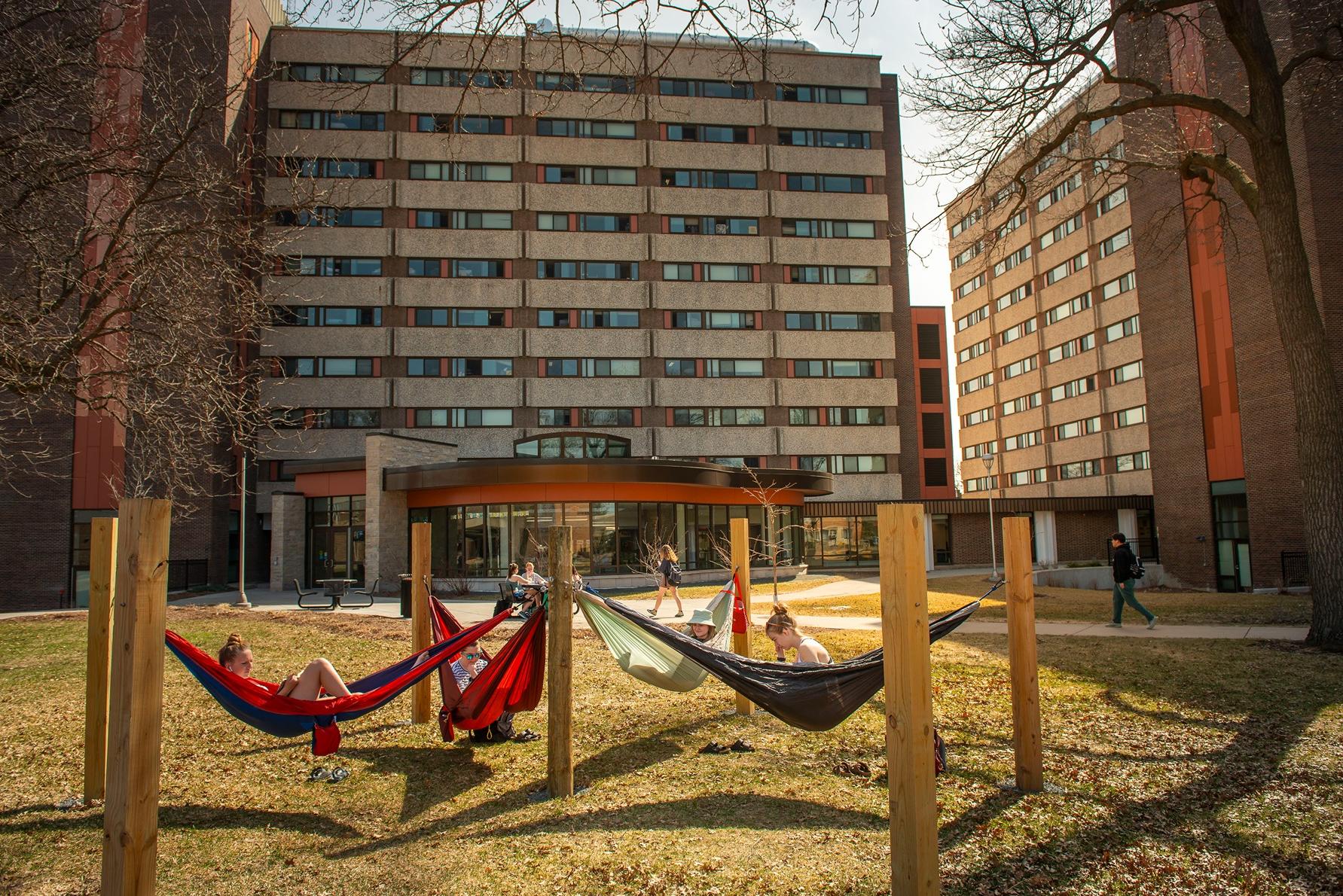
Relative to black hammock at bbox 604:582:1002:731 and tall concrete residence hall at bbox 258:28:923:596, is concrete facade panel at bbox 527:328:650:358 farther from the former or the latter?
black hammock at bbox 604:582:1002:731

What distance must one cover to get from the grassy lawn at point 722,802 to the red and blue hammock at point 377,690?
534mm

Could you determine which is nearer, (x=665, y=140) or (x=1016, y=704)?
(x=1016, y=704)

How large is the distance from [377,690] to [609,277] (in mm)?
33878

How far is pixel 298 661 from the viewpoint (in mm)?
11367

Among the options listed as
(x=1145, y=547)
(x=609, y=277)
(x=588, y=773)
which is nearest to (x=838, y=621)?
(x=588, y=773)

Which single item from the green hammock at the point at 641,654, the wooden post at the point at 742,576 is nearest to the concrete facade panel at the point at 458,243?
the wooden post at the point at 742,576

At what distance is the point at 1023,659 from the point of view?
5891 millimetres

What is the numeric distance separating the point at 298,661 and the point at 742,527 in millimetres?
7066

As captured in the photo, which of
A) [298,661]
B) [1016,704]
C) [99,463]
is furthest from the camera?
[99,463]

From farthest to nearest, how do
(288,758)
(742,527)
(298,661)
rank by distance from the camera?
(298,661), (742,527), (288,758)

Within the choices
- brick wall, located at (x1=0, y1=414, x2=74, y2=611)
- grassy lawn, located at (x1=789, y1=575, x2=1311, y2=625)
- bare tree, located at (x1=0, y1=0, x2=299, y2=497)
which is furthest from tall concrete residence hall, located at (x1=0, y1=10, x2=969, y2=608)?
bare tree, located at (x1=0, y1=0, x2=299, y2=497)

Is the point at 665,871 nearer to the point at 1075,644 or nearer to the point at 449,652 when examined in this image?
the point at 449,652

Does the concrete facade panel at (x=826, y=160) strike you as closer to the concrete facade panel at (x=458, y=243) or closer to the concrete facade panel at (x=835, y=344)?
the concrete facade panel at (x=835, y=344)

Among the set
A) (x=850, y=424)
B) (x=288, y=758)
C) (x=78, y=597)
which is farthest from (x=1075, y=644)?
(x=78, y=597)
